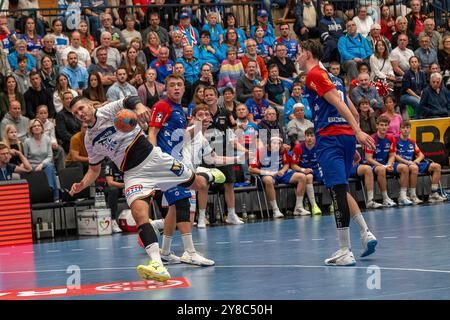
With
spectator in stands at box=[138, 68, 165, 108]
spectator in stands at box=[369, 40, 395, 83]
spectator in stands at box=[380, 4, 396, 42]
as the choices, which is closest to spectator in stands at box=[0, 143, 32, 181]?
spectator in stands at box=[138, 68, 165, 108]

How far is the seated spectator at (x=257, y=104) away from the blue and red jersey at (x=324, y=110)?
9.27 meters

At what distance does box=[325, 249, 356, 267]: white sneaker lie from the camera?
1033 cm

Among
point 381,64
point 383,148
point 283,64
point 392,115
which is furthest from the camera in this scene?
point 381,64

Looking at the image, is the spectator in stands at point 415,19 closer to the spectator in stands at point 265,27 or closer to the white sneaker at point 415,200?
the spectator in stands at point 265,27

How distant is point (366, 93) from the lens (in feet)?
70.4

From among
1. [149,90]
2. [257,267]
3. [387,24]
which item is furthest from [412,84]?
[257,267]

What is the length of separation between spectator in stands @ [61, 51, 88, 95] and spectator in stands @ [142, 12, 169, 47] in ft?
9.18

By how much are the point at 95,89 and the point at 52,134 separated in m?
1.29

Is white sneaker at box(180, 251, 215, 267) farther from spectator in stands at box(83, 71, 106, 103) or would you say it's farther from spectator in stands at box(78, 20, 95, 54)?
spectator in stands at box(78, 20, 95, 54)

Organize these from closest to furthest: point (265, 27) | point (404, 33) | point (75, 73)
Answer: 1. point (75, 73)
2. point (265, 27)
3. point (404, 33)

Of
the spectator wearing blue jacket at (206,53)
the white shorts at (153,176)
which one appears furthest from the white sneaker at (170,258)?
the spectator wearing blue jacket at (206,53)

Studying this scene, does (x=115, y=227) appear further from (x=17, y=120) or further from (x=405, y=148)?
(x=405, y=148)

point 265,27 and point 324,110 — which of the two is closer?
point 324,110
